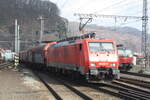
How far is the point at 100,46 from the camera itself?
18.0 meters

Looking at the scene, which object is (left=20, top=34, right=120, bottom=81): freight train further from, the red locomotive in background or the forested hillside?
the forested hillside

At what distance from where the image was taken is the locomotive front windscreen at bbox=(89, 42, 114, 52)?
1774 cm

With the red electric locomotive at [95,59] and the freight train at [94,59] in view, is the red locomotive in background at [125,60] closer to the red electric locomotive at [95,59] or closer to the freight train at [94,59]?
the freight train at [94,59]

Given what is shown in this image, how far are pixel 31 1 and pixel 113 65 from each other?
287 ft

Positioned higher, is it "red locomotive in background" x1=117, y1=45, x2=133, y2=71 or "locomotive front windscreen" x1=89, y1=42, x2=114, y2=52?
"locomotive front windscreen" x1=89, y1=42, x2=114, y2=52

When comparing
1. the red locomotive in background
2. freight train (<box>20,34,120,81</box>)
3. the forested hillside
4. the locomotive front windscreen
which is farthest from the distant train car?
the forested hillside

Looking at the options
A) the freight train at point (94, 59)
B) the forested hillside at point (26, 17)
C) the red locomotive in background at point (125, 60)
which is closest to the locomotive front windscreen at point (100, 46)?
the freight train at point (94, 59)

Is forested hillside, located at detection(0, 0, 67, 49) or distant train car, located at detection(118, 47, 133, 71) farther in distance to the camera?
forested hillside, located at detection(0, 0, 67, 49)

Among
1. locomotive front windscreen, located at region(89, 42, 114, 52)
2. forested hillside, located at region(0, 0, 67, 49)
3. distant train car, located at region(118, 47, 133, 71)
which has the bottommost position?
distant train car, located at region(118, 47, 133, 71)

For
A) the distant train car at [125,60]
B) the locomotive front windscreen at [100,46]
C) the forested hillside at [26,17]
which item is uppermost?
the forested hillside at [26,17]

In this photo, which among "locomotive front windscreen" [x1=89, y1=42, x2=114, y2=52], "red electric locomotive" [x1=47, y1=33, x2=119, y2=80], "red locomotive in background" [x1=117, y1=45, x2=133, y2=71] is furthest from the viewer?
"red locomotive in background" [x1=117, y1=45, x2=133, y2=71]

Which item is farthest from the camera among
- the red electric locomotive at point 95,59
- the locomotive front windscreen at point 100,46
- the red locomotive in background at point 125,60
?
the red locomotive in background at point 125,60

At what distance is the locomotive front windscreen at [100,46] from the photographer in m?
17.7

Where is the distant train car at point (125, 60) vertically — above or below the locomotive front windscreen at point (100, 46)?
below
